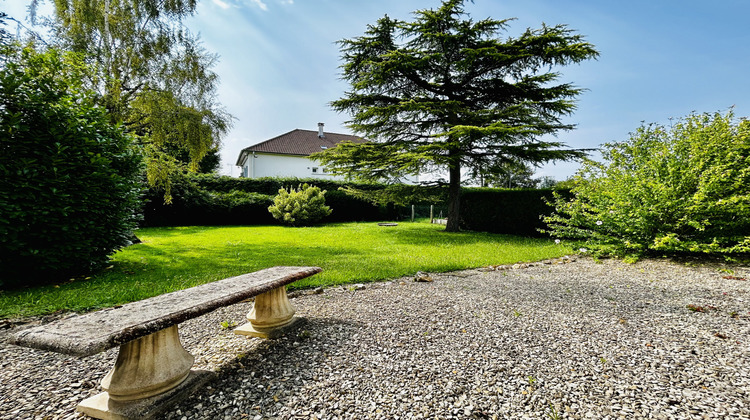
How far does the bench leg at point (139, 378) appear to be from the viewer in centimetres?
169

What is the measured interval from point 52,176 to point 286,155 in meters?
22.8

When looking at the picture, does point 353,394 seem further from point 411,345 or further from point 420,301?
point 420,301

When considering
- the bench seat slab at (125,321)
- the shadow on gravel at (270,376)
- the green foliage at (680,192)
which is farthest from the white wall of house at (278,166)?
the bench seat slab at (125,321)

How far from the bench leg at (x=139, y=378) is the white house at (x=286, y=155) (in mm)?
23492

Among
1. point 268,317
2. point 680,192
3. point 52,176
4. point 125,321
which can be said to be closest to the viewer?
point 125,321

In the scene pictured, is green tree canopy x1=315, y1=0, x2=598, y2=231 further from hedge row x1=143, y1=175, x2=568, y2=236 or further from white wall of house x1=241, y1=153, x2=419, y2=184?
white wall of house x1=241, y1=153, x2=419, y2=184

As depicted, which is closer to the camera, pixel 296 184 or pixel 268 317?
pixel 268 317

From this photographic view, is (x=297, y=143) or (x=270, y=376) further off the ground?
(x=297, y=143)

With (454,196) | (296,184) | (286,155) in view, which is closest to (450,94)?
(454,196)

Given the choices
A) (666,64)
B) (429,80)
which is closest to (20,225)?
(666,64)

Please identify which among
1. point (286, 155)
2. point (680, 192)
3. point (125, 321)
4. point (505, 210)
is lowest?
point (125, 321)

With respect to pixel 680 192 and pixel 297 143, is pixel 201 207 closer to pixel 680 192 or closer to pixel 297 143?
Answer: pixel 297 143

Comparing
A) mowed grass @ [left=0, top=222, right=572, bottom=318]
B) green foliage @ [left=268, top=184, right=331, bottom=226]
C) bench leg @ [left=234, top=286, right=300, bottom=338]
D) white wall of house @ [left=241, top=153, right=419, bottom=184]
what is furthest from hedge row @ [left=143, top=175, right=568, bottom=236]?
bench leg @ [left=234, top=286, right=300, bottom=338]

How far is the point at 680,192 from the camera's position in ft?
19.1
